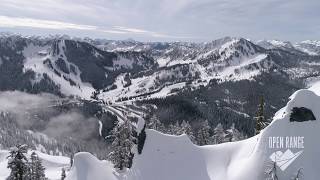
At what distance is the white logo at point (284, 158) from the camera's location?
58688 mm

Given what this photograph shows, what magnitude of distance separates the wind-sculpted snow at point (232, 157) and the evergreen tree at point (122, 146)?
3.07 m

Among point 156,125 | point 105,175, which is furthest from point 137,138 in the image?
point 156,125

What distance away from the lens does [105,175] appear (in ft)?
220

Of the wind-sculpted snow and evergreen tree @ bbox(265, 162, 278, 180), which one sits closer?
evergreen tree @ bbox(265, 162, 278, 180)

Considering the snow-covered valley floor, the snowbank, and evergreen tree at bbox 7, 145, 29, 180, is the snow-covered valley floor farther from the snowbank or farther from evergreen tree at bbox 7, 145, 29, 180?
evergreen tree at bbox 7, 145, 29, 180

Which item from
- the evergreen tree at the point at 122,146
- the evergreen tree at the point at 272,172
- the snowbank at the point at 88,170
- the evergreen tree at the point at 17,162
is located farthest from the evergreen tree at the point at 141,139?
the evergreen tree at the point at 272,172

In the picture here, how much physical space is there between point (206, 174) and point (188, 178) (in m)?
3.47

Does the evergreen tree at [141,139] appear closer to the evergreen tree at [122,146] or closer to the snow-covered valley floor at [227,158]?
the snow-covered valley floor at [227,158]

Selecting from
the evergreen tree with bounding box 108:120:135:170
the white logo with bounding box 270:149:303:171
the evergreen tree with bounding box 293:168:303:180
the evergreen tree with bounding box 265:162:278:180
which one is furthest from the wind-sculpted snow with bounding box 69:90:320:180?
the evergreen tree with bounding box 108:120:135:170

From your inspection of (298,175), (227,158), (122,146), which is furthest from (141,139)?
(298,175)

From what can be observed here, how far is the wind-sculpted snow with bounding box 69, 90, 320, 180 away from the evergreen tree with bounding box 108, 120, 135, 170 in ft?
10.1

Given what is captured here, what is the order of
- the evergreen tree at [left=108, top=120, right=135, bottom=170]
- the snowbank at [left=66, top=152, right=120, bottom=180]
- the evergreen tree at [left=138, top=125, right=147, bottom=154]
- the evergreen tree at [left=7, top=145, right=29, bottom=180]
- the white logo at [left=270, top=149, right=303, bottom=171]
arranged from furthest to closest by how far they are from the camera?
the evergreen tree at [left=108, top=120, right=135, bottom=170]
the evergreen tree at [left=138, top=125, right=147, bottom=154]
the snowbank at [left=66, top=152, right=120, bottom=180]
the white logo at [left=270, top=149, right=303, bottom=171]
the evergreen tree at [left=7, top=145, right=29, bottom=180]

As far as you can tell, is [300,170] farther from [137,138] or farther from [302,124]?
[137,138]

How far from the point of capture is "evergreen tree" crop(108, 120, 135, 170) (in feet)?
237
